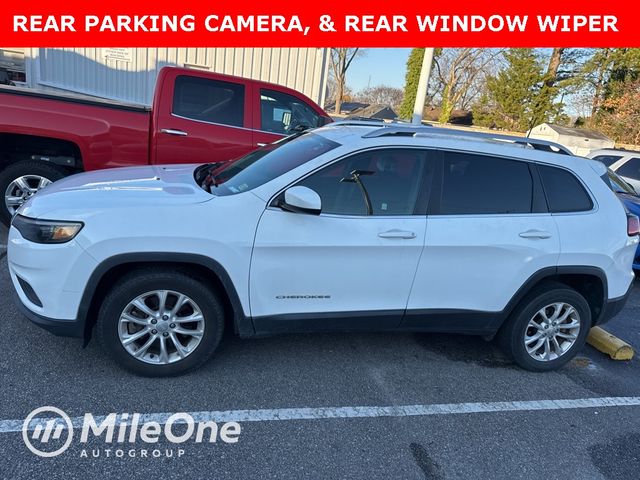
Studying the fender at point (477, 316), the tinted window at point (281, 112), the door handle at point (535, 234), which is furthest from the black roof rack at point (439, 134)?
the tinted window at point (281, 112)

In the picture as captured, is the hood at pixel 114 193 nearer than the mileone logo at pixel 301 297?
Yes

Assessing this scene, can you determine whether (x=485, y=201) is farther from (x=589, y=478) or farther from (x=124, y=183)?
(x=124, y=183)

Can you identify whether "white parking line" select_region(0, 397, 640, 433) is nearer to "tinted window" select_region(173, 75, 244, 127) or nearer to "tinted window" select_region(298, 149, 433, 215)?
"tinted window" select_region(298, 149, 433, 215)

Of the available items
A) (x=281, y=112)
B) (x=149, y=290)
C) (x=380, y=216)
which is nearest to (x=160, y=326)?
(x=149, y=290)

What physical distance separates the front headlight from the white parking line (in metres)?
1.01

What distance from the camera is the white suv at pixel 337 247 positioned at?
2758 millimetres

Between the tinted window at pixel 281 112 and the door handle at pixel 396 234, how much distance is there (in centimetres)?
314

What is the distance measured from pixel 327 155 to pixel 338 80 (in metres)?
40.4

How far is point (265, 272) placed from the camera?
2.92m

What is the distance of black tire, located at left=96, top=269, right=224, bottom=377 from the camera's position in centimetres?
279

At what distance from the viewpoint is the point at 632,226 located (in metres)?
3.60

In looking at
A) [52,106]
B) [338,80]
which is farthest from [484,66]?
[52,106]

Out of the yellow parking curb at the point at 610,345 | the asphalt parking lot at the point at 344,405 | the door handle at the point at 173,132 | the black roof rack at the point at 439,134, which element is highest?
the black roof rack at the point at 439,134

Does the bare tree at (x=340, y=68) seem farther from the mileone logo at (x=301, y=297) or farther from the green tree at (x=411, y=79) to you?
the mileone logo at (x=301, y=297)
